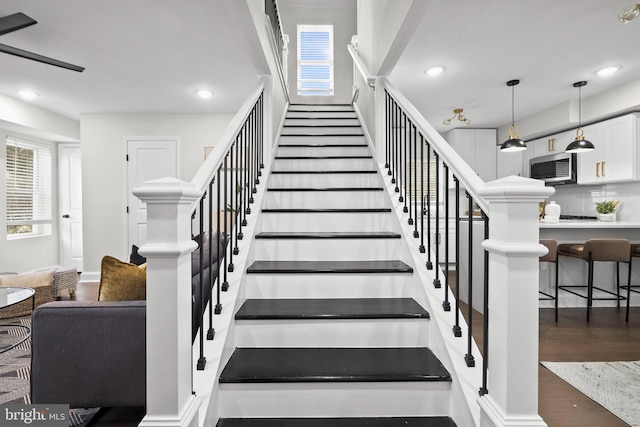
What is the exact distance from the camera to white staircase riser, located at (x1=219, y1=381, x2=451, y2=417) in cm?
143

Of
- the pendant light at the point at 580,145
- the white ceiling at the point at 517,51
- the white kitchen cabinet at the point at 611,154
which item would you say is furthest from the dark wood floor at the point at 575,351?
the white ceiling at the point at 517,51

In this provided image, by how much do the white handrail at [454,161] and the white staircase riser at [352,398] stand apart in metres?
0.80

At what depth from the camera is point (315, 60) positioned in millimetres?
6852

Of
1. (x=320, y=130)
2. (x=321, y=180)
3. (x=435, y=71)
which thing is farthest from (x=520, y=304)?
(x=320, y=130)

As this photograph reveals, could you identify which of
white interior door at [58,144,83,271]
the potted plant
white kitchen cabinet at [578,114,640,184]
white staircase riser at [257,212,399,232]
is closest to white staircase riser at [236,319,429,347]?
white staircase riser at [257,212,399,232]

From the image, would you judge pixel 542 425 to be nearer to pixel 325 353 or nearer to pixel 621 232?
pixel 325 353

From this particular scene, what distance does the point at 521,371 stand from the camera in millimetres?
1064

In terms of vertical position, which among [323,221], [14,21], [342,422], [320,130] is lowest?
[342,422]

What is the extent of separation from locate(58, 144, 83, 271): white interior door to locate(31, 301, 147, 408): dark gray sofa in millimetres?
5505

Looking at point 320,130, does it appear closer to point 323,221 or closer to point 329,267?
point 323,221

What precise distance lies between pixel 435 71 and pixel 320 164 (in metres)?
1.71

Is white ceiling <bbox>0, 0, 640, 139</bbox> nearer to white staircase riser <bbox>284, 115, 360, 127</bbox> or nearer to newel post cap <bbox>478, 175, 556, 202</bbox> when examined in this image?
white staircase riser <bbox>284, 115, 360, 127</bbox>

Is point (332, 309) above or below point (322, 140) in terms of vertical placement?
below

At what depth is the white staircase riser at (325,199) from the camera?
2865 mm
